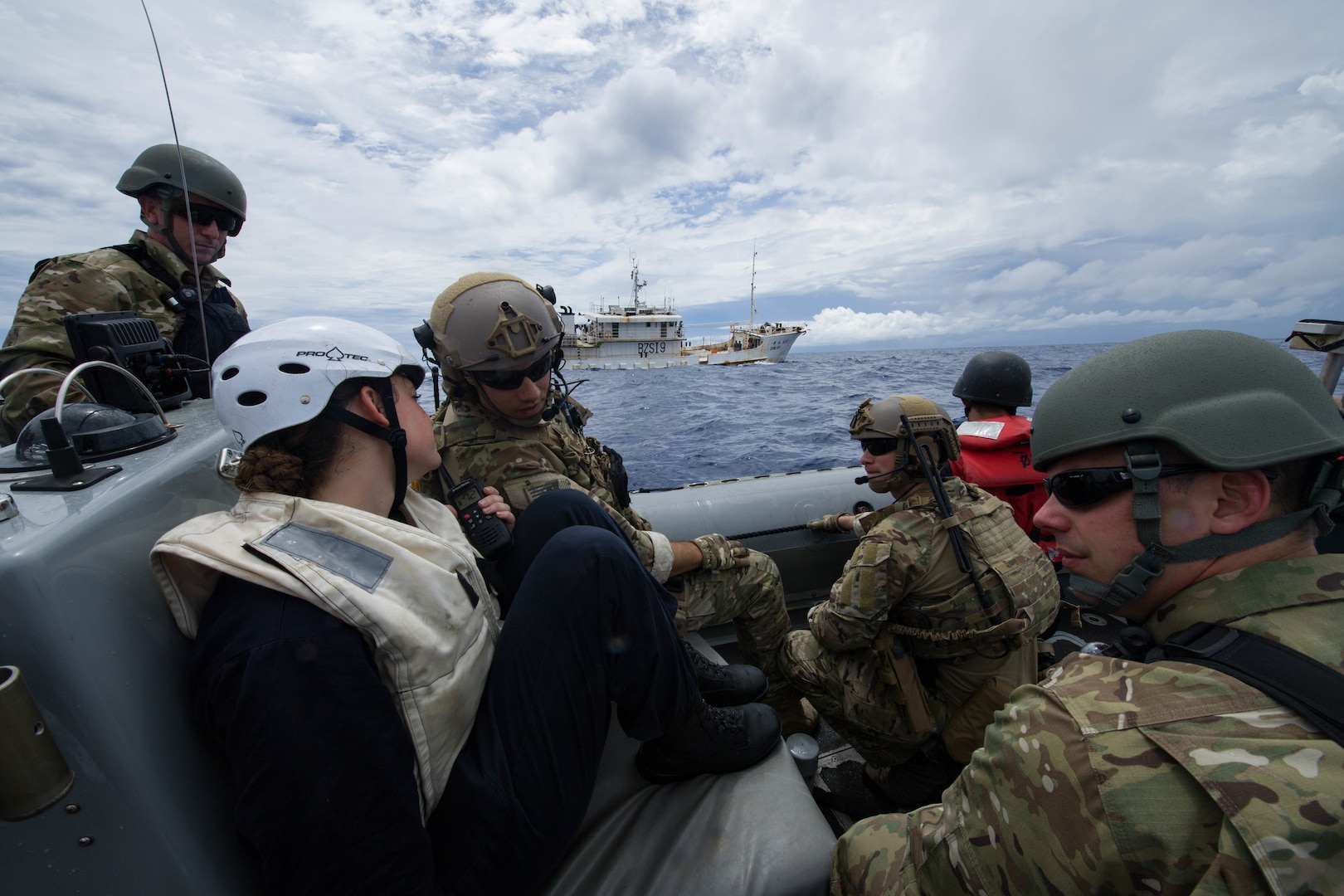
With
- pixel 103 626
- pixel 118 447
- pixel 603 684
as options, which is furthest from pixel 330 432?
pixel 603 684

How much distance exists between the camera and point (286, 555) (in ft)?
3.34

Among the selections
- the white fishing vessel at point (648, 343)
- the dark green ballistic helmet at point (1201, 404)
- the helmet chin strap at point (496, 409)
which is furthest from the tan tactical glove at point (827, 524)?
the white fishing vessel at point (648, 343)

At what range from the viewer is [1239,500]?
40.8 inches

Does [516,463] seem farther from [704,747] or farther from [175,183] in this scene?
[175,183]

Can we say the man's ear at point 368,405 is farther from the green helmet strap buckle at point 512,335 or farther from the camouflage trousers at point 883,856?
the camouflage trousers at point 883,856

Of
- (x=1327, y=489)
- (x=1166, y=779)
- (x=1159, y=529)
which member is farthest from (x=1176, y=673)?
(x=1327, y=489)

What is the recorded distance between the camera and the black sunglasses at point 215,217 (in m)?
2.63

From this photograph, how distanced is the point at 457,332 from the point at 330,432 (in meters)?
1.11

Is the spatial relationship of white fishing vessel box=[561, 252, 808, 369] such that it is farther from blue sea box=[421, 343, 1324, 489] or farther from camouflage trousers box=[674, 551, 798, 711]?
camouflage trousers box=[674, 551, 798, 711]

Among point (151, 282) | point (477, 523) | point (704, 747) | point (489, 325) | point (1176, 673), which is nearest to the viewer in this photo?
point (1176, 673)

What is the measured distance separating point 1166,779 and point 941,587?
1431mm

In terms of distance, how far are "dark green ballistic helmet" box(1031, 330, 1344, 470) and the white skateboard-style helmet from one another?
1617 mm

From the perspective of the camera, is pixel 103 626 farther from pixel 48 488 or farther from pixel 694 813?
pixel 694 813

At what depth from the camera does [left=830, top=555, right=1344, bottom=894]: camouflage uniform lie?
72 cm
